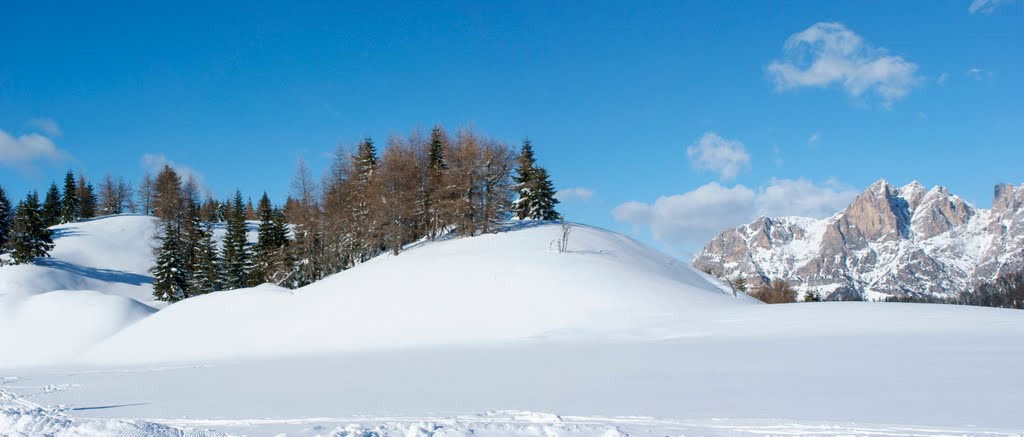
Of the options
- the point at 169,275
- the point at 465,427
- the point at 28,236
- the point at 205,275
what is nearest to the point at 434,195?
the point at 205,275

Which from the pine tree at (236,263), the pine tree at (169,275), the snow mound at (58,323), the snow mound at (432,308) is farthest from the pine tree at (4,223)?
the snow mound at (432,308)

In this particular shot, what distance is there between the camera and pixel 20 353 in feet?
85.7

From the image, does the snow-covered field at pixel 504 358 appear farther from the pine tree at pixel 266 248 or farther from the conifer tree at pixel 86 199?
the conifer tree at pixel 86 199

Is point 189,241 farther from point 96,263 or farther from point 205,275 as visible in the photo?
point 96,263

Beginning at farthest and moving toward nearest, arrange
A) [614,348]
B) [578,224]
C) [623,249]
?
[578,224], [623,249], [614,348]

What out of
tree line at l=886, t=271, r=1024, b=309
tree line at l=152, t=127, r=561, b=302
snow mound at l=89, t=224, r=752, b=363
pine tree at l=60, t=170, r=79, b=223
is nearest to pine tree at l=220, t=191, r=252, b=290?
tree line at l=152, t=127, r=561, b=302

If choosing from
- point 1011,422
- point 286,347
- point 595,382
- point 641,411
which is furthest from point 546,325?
point 1011,422

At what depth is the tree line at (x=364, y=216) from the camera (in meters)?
44.3

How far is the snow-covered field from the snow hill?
144 mm

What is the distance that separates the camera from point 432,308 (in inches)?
1088

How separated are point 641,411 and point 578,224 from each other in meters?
41.7

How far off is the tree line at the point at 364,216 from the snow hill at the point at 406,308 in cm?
487

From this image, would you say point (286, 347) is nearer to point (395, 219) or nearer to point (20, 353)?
point (20, 353)

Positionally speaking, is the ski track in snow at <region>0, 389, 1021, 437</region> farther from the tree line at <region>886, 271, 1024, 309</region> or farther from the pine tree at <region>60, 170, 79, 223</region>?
the tree line at <region>886, 271, 1024, 309</region>
